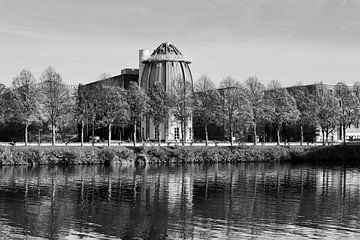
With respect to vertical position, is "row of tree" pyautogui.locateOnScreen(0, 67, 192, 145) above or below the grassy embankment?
above

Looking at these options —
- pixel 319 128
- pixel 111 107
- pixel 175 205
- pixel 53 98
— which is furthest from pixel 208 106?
pixel 175 205

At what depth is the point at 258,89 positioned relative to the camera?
114 meters

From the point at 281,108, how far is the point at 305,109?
26.9ft

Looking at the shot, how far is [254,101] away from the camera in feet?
363

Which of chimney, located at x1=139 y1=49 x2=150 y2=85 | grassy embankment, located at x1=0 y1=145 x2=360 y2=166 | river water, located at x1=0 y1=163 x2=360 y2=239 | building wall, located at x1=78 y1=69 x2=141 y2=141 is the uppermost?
chimney, located at x1=139 y1=49 x2=150 y2=85

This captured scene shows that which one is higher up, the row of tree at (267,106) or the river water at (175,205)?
the row of tree at (267,106)

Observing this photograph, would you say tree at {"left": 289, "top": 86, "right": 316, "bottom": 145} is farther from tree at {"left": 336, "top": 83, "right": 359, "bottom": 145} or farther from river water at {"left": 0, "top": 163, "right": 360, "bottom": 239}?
river water at {"left": 0, "top": 163, "right": 360, "bottom": 239}

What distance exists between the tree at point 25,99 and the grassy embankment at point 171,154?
7512 mm

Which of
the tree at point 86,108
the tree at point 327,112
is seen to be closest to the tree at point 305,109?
the tree at point 327,112

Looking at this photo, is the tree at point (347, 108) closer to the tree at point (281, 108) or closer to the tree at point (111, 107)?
the tree at point (281, 108)

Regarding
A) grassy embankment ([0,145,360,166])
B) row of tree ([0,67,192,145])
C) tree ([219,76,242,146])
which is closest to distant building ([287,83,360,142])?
grassy embankment ([0,145,360,166])

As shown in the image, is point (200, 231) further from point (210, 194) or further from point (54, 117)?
point (54, 117)

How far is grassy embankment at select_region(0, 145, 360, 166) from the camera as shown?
86375 millimetres

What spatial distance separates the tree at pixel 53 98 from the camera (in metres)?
97.1
